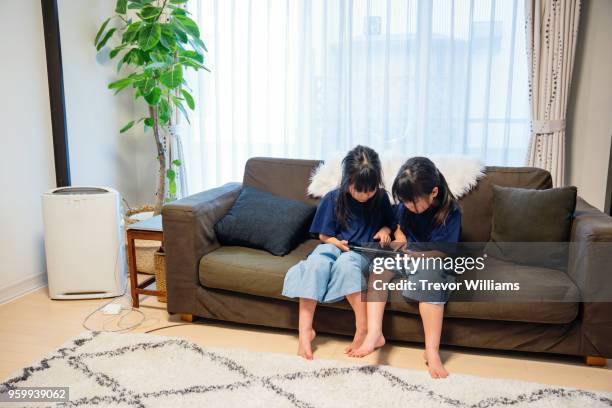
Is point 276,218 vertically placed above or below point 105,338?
above

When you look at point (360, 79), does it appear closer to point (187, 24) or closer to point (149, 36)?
point (187, 24)

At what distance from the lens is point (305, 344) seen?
2260 mm

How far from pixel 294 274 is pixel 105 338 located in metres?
0.92

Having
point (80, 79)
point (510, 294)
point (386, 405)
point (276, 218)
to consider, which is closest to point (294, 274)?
point (276, 218)

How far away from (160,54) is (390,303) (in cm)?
203

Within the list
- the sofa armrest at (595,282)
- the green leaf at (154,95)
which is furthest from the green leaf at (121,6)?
the sofa armrest at (595,282)

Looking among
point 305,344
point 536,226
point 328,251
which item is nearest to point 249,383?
point 305,344

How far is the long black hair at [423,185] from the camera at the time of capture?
2227 mm

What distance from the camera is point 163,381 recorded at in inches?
81.6

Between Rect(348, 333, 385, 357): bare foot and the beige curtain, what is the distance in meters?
1.58

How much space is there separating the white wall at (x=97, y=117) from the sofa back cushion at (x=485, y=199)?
2287 millimetres

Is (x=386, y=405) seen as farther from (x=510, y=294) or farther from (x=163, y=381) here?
(x=163, y=381)

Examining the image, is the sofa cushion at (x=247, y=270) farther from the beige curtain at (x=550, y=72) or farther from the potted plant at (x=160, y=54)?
the beige curtain at (x=550, y=72)

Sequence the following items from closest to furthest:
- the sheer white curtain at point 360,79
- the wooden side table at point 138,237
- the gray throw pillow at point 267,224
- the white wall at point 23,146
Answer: the gray throw pillow at point 267,224, the wooden side table at point 138,237, the white wall at point 23,146, the sheer white curtain at point 360,79
